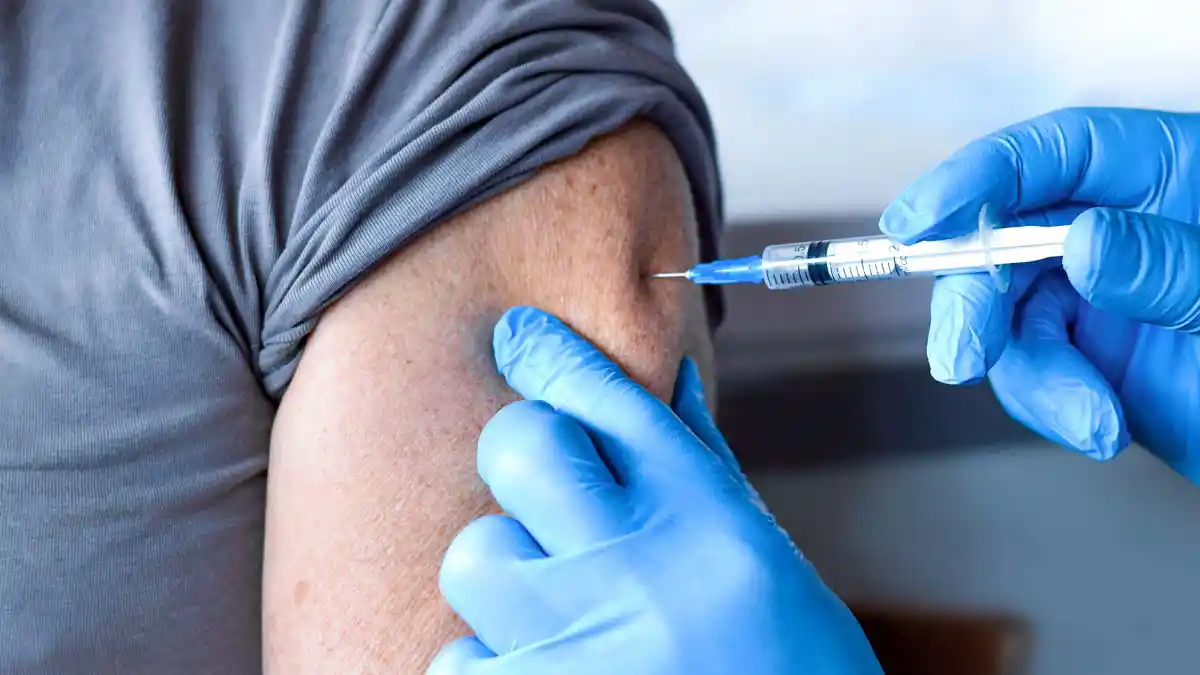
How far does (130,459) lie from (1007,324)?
2.70 feet

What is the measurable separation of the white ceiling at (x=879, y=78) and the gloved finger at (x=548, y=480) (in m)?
0.84

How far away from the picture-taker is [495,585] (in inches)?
29.5

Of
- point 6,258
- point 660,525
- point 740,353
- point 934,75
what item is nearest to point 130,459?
point 6,258

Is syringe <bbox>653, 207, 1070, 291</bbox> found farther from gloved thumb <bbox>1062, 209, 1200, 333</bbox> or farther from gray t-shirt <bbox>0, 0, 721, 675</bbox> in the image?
gray t-shirt <bbox>0, 0, 721, 675</bbox>

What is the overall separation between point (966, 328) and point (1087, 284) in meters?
0.11

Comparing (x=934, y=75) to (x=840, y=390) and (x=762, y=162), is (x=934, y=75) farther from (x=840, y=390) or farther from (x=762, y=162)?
(x=840, y=390)

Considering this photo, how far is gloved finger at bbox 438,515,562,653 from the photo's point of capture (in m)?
0.75

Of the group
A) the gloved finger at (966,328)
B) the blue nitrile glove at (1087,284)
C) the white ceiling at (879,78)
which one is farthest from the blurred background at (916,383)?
the gloved finger at (966,328)

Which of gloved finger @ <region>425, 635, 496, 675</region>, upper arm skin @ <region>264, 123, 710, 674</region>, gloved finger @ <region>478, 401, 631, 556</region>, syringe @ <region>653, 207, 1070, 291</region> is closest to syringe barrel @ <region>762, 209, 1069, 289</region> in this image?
syringe @ <region>653, 207, 1070, 291</region>

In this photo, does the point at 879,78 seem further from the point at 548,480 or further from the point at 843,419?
the point at 548,480

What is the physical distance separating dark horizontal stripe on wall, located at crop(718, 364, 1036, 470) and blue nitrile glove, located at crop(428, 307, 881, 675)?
767 mm

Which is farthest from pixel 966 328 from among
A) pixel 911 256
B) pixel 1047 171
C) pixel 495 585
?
pixel 495 585

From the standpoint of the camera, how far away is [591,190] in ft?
2.77

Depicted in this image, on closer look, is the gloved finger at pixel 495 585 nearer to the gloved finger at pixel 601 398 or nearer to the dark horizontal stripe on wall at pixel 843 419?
the gloved finger at pixel 601 398
